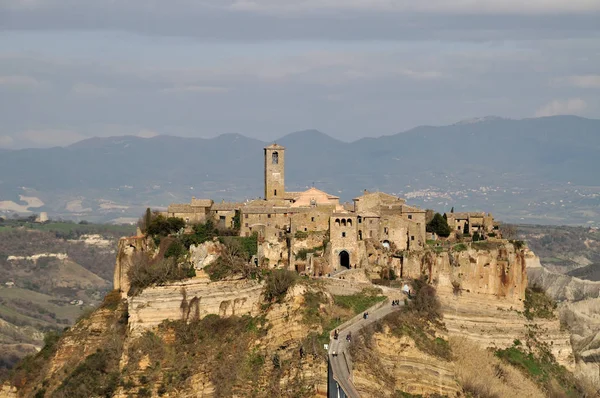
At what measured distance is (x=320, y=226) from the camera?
65.2 m

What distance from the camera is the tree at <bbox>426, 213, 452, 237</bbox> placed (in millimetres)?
68312

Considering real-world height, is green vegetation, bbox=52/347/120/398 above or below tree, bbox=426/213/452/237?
below

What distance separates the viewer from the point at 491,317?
6406 cm

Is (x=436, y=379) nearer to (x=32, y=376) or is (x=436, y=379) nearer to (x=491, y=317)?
(x=491, y=317)

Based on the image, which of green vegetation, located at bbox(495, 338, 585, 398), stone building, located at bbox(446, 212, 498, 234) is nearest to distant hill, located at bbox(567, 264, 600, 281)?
stone building, located at bbox(446, 212, 498, 234)

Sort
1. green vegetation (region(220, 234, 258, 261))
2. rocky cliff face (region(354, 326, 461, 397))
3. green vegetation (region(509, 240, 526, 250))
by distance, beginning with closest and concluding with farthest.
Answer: rocky cliff face (region(354, 326, 461, 397)) < green vegetation (region(220, 234, 258, 261)) < green vegetation (region(509, 240, 526, 250))

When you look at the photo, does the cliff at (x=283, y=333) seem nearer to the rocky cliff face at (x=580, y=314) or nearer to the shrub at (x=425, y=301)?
the shrub at (x=425, y=301)

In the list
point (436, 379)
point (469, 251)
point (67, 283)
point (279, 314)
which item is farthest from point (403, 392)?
point (67, 283)

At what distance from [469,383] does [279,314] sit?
9863 mm

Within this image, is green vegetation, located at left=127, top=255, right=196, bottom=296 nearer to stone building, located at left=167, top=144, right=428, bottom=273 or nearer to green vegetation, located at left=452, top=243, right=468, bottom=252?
stone building, located at left=167, top=144, right=428, bottom=273

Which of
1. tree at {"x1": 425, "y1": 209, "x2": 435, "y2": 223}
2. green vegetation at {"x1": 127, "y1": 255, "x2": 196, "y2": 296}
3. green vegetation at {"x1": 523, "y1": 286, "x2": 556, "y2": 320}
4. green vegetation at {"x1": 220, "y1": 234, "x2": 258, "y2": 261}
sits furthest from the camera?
tree at {"x1": 425, "y1": 209, "x2": 435, "y2": 223}

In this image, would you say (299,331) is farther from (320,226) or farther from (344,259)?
(320,226)

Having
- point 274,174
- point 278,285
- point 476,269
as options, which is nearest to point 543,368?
point 476,269

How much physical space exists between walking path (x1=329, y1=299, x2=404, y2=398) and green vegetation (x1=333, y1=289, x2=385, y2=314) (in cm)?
35
